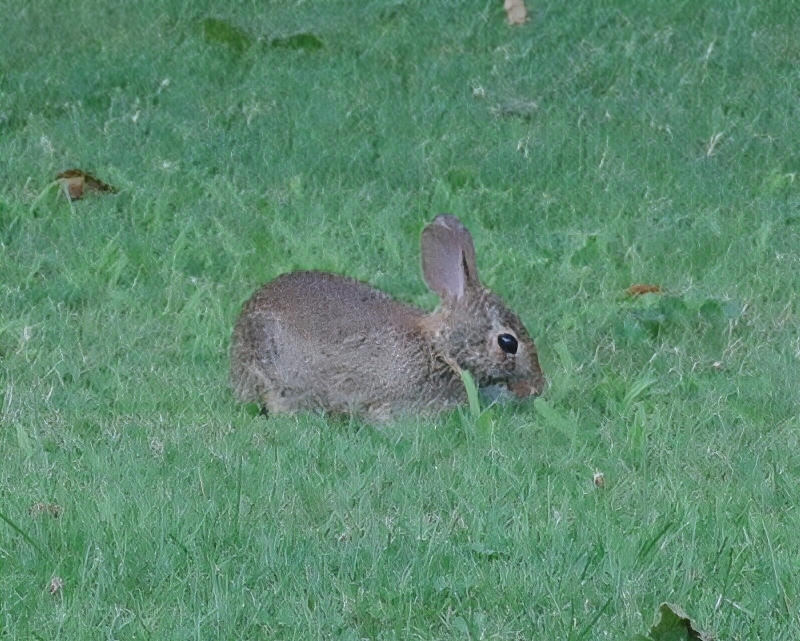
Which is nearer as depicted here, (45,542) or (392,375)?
(45,542)

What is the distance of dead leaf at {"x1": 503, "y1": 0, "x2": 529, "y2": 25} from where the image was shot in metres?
10.9

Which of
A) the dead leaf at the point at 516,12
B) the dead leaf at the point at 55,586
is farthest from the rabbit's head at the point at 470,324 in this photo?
the dead leaf at the point at 516,12

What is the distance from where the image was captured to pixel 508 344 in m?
5.86

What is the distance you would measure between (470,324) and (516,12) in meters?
5.46

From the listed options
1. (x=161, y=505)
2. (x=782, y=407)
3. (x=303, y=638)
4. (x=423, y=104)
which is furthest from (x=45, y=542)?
(x=423, y=104)

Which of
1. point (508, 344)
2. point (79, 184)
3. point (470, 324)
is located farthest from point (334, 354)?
point (79, 184)

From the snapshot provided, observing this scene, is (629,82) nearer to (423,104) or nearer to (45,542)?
(423,104)

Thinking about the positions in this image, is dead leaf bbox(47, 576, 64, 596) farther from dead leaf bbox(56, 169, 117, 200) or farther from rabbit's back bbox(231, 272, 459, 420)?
dead leaf bbox(56, 169, 117, 200)

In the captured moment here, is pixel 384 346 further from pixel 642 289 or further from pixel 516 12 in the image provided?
pixel 516 12

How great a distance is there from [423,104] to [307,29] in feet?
5.30

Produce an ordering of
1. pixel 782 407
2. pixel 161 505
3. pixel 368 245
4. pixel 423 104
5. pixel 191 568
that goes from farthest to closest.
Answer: pixel 423 104, pixel 368 245, pixel 782 407, pixel 161 505, pixel 191 568

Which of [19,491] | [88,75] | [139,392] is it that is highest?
[19,491]

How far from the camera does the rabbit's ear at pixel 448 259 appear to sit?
6.05 metres

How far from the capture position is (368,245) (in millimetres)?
7918
